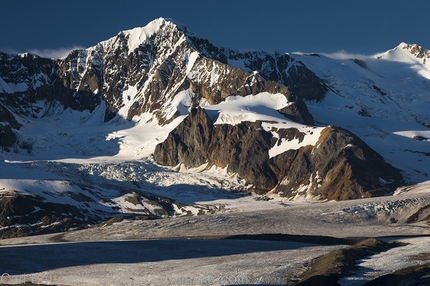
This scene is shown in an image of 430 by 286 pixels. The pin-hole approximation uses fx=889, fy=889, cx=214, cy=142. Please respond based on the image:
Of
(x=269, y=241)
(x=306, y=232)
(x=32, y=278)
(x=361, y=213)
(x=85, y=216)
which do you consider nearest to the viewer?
(x=32, y=278)

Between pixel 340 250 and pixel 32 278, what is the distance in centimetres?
3160

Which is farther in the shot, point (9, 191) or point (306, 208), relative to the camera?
point (9, 191)

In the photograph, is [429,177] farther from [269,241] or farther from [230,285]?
[230,285]

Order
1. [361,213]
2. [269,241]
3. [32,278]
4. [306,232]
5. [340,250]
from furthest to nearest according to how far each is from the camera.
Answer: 1. [361,213]
2. [306,232]
3. [269,241]
4. [340,250]
5. [32,278]

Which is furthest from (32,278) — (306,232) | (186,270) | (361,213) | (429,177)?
(429,177)

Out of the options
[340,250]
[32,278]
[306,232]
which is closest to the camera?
[32,278]

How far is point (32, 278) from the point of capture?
282 feet

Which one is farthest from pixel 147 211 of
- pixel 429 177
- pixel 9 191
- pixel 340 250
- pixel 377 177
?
pixel 340 250

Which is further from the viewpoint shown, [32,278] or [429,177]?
[429,177]

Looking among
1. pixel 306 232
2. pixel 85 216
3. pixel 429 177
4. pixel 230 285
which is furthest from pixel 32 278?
pixel 429 177

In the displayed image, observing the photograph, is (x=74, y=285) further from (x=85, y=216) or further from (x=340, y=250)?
(x=85, y=216)

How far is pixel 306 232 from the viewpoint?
129375 millimetres

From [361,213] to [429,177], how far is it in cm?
5487

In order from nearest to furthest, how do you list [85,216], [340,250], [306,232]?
1. [340,250]
2. [306,232]
3. [85,216]
